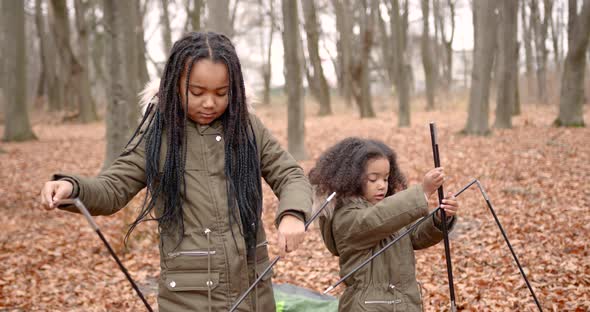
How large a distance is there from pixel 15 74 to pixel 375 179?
608 inches

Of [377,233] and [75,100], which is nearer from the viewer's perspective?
[377,233]

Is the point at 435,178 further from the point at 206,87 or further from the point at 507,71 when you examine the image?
the point at 507,71

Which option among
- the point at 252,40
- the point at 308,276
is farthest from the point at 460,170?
the point at 252,40

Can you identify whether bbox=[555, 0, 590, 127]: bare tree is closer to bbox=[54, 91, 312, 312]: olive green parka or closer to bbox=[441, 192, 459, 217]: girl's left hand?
bbox=[441, 192, 459, 217]: girl's left hand

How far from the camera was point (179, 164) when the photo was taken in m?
2.46

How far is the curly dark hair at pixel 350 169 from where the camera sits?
10.2 ft

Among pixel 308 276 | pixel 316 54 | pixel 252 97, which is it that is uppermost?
pixel 316 54

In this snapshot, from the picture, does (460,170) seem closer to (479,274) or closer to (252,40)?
(479,274)

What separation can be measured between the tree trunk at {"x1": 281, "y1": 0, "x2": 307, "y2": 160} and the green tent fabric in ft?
21.3

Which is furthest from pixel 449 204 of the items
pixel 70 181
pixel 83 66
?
pixel 83 66

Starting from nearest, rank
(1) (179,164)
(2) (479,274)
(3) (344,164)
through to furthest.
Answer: (1) (179,164)
(3) (344,164)
(2) (479,274)

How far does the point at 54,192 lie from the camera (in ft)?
6.70

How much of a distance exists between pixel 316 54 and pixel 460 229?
19.0m

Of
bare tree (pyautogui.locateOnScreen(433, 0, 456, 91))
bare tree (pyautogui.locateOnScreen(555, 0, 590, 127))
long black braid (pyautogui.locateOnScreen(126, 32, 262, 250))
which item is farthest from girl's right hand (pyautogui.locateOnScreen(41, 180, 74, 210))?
bare tree (pyautogui.locateOnScreen(433, 0, 456, 91))
